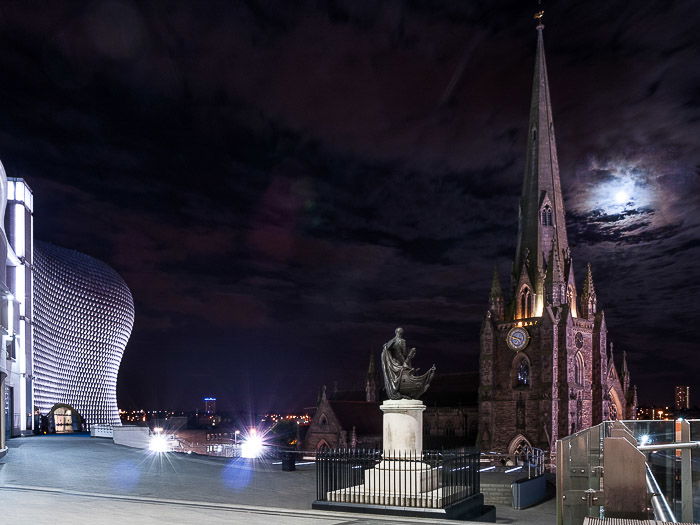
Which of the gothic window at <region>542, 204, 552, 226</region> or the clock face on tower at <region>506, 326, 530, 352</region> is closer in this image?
the clock face on tower at <region>506, 326, 530, 352</region>

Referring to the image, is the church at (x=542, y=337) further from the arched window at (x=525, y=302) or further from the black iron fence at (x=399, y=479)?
the black iron fence at (x=399, y=479)

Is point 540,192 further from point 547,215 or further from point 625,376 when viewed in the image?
point 625,376

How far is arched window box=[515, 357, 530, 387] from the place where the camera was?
80312 mm

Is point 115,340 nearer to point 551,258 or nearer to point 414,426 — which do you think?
point 551,258

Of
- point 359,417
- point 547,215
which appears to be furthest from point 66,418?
point 547,215

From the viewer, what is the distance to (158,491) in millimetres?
17766

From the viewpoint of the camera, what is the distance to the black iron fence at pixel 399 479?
593 inches

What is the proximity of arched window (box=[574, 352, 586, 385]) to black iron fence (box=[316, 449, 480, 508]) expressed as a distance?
64.3m

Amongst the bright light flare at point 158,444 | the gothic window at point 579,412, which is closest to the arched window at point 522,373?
the gothic window at point 579,412

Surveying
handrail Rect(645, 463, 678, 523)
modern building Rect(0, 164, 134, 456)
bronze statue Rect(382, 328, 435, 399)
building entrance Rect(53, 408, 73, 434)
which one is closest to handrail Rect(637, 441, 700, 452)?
handrail Rect(645, 463, 678, 523)

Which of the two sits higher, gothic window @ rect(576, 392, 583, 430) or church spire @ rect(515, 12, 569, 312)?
church spire @ rect(515, 12, 569, 312)

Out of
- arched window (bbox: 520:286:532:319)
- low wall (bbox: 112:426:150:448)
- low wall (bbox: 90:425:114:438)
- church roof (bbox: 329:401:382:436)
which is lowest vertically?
church roof (bbox: 329:401:382:436)

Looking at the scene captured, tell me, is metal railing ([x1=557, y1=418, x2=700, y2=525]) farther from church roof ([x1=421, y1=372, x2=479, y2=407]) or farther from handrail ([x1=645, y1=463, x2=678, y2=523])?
church roof ([x1=421, y1=372, x2=479, y2=407])

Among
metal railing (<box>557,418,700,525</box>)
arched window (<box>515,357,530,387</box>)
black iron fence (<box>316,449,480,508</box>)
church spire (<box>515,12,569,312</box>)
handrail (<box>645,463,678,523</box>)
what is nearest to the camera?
metal railing (<box>557,418,700,525</box>)
